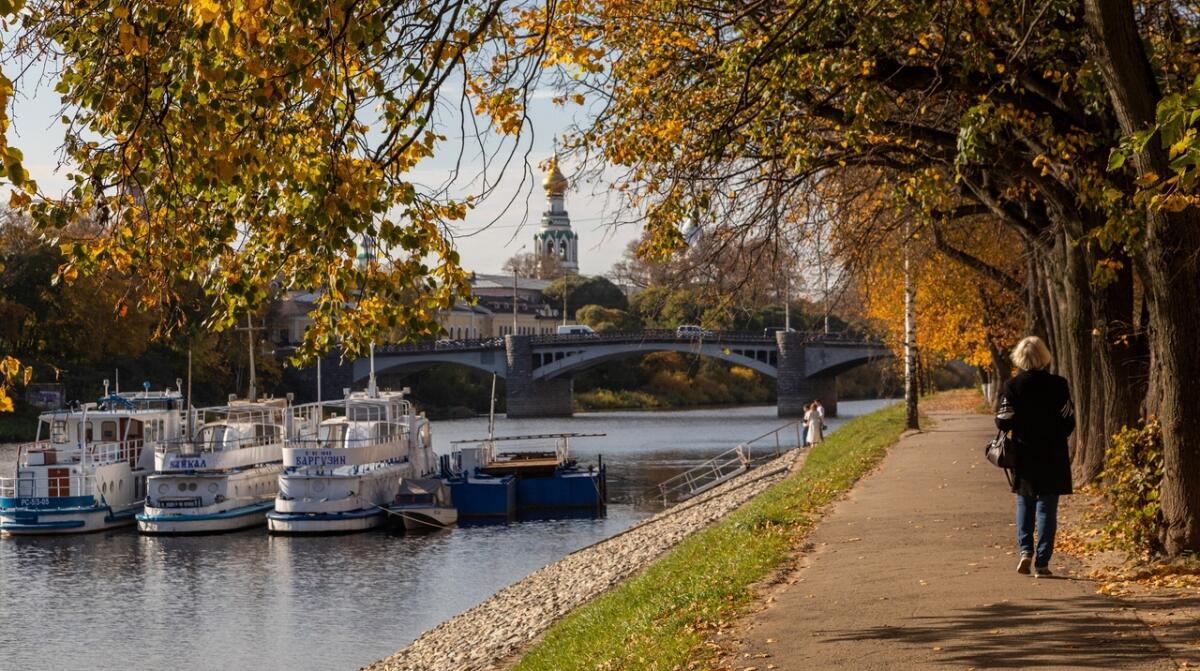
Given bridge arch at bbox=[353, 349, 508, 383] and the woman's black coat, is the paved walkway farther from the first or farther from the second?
bridge arch at bbox=[353, 349, 508, 383]

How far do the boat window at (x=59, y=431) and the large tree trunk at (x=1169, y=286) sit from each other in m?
35.7

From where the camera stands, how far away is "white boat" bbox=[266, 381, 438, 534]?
3659 centimetres

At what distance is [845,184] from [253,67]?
15.7 meters

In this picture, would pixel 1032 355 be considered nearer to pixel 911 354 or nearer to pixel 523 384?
pixel 911 354

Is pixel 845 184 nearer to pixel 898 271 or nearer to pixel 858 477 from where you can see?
pixel 858 477

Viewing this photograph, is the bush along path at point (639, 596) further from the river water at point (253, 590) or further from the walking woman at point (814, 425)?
the walking woman at point (814, 425)

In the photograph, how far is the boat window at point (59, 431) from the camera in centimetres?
→ 4134

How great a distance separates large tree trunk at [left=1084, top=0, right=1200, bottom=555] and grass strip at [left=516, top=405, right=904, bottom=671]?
321 cm

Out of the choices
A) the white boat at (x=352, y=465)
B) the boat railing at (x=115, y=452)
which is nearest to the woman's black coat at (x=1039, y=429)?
the white boat at (x=352, y=465)

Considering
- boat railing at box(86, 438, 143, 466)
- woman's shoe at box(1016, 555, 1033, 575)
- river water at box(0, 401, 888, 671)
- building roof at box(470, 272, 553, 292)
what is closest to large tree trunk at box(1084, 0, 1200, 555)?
woman's shoe at box(1016, 555, 1033, 575)

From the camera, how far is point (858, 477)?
79.7 ft

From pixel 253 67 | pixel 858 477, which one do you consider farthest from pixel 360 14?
pixel 858 477

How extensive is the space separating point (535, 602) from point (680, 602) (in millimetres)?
8252

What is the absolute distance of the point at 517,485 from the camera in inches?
1612
